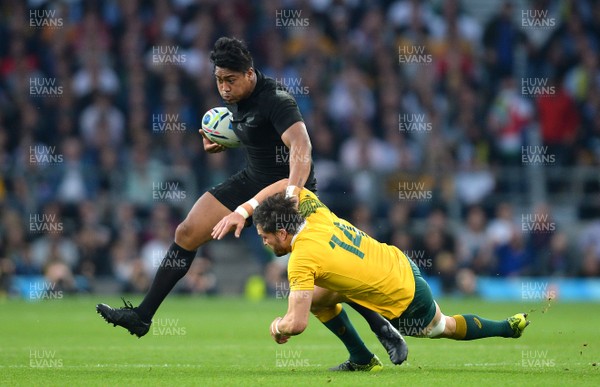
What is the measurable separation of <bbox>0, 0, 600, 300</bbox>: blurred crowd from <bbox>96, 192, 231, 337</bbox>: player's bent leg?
8.61m

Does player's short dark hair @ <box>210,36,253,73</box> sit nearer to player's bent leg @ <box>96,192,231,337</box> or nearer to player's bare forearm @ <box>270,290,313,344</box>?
player's bent leg @ <box>96,192,231,337</box>

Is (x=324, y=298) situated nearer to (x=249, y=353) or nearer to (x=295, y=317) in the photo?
(x=295, y=317)

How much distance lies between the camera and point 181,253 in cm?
941

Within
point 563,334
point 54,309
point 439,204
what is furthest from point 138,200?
point 563,334

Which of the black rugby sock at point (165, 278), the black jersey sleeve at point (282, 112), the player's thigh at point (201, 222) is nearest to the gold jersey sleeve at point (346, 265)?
the black jersey sleeve at point (282, 112)

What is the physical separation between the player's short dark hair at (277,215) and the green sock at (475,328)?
1.57m

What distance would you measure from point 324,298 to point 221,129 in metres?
1.92

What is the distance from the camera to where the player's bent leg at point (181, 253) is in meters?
9.20

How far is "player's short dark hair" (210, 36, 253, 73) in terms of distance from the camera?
8812mm

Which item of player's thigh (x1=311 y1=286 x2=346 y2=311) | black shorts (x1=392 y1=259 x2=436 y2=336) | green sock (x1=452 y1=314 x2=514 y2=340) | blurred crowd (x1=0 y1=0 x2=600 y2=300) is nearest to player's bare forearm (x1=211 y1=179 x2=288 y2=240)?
player's thigh (x1=311 y1=286 x2=346 y2=311)

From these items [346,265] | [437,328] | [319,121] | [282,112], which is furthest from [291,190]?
[319,121]

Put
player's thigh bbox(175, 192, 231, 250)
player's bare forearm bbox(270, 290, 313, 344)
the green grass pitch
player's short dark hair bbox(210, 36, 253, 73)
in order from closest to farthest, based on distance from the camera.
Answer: player's bare forearm bbox(270, 290, 313, 344), the green grass pitch, player's short dark hair bbox(210, 36, 253, 73), player's thigh bbox(175, 192, 231, 250)

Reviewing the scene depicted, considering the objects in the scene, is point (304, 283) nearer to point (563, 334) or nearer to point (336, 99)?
point (563, 334)

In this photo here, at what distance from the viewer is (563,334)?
12.1 meters
